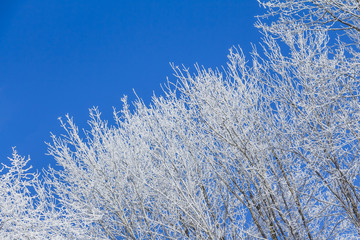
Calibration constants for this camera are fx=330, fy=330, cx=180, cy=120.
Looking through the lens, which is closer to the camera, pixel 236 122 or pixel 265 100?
pixel 236 122

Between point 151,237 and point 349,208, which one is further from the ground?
point 151,237

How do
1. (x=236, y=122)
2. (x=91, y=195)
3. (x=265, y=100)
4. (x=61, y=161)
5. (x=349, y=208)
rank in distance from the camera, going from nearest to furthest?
(x=349, y=208) → (x=236, y=122) → (x=265, y=100) → (x=91, y=195) → (x=61, y=161)

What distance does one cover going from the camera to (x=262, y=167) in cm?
548

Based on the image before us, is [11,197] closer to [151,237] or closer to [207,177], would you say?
[151,237]

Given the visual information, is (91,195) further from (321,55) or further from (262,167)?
(321,55)

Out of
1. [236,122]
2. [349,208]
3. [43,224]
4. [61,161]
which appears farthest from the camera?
[61,161]

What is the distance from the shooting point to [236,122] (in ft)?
19.3

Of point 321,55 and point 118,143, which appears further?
point 118,143

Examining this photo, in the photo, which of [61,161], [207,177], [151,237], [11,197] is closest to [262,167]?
[207,177]

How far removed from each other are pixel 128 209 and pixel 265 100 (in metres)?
3.49

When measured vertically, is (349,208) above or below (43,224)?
below

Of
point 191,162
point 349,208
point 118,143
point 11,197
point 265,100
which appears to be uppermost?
point 118,143

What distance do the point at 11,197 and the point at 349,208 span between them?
205 inches

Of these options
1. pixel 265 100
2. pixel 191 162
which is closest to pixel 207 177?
pixel 191 162
